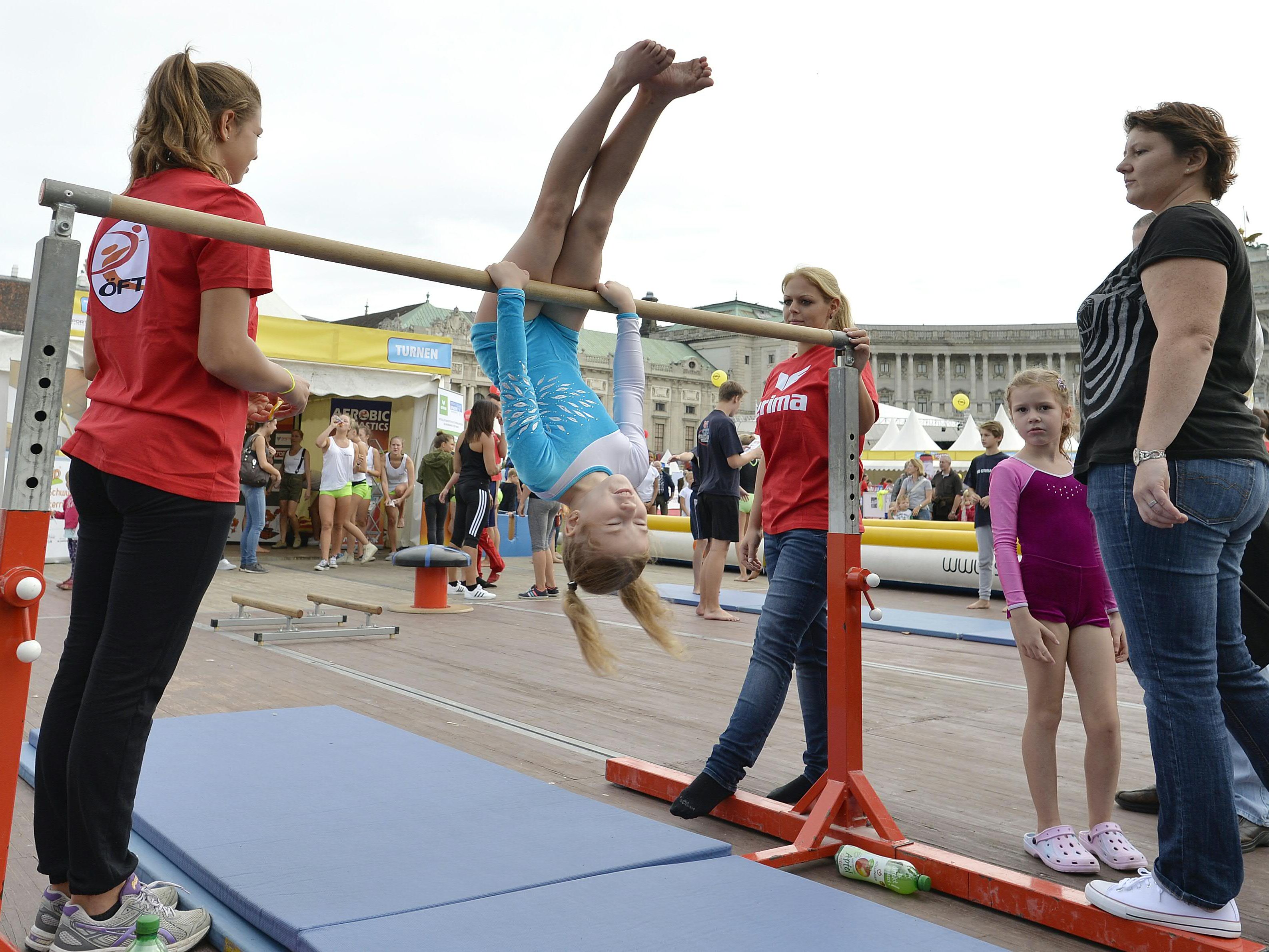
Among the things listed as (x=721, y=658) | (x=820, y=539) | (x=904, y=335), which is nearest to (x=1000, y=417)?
(x=721, y=658)

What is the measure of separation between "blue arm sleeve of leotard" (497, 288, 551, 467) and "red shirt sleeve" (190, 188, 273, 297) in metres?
0.82

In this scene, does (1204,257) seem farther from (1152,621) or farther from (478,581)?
(478,581)

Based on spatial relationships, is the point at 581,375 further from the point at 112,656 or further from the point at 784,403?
the point at 112,656

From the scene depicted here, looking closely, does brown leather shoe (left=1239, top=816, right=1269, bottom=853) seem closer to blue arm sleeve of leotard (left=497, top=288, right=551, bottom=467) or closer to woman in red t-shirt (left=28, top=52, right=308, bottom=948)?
blue arm sleeve of leotard (left=497, top=288, right=551, bottom=467)

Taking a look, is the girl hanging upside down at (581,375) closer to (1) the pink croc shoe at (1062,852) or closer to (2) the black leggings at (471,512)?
(1) the pink croc shoe at (1062,852)

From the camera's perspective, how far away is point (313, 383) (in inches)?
513

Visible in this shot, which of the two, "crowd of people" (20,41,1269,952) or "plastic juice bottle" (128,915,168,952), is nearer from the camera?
"plastic juice bottle" (128,915,168,952)

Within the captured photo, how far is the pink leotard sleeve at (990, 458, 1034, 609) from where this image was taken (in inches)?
124

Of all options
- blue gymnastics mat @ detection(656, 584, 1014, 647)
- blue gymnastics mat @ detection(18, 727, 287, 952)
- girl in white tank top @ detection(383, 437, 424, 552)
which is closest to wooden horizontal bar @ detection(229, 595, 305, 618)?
blue gymnastics mat @ detection(656, 584, 1014, 647)

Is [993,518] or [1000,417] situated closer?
[993,518]

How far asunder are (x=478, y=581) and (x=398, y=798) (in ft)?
23.8

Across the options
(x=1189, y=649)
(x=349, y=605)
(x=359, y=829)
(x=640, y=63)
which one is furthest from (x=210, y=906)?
(x=349, y=605)

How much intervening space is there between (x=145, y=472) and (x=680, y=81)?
2.09 metres

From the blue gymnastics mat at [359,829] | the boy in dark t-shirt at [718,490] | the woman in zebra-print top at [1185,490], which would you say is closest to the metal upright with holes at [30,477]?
the blue gymnastics mat at [359,829]
